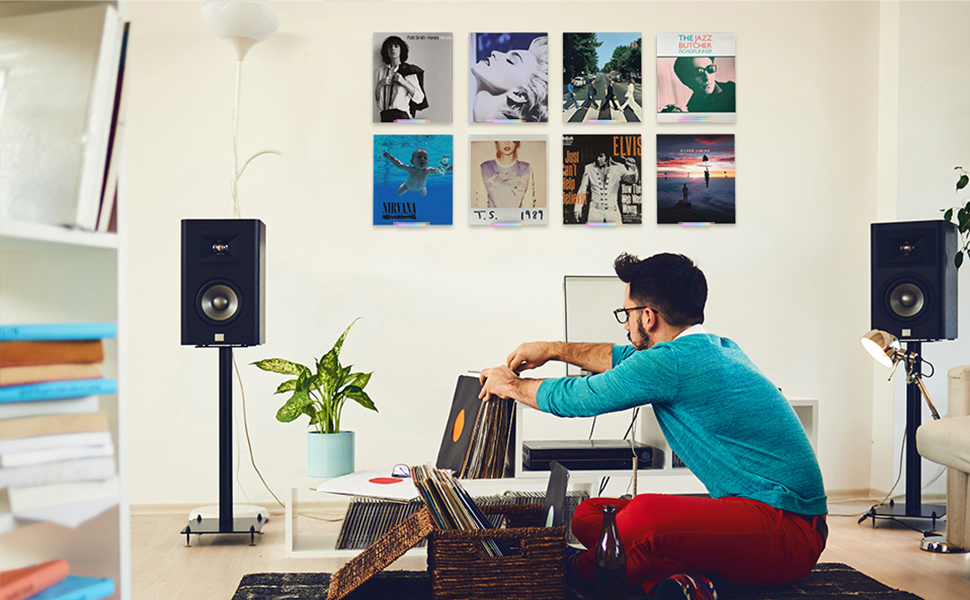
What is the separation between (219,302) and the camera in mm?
2934

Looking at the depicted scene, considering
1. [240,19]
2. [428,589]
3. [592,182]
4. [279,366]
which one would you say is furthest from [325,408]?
[592,182]

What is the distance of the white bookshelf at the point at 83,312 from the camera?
84 centimetres

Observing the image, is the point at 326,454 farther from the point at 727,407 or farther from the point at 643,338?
the point at 727,407

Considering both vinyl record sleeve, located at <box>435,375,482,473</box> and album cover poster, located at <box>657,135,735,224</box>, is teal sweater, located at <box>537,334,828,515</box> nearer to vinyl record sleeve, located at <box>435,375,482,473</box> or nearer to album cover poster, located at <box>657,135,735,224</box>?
vinyl record sleeve, located at <box>435,375,482,473</box>

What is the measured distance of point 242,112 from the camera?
362cm

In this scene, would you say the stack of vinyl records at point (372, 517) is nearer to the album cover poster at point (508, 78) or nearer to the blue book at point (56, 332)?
the album cover poster at point (508, 78)

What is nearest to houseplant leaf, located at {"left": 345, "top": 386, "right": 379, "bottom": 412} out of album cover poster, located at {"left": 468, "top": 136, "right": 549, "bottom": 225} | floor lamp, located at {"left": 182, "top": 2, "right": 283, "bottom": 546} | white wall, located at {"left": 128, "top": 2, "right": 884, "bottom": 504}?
floor lamp, located at {"left": 182, "top": 2, "right": 283, "bottom": 546}

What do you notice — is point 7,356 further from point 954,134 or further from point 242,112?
point 954,134

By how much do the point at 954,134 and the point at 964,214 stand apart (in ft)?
1.99

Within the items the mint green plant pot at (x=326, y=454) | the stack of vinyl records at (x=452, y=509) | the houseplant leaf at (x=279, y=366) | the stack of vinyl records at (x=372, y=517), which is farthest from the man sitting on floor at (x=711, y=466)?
the houseplant leaf at (x=279, y=366)

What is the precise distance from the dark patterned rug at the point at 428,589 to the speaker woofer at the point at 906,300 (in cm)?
123

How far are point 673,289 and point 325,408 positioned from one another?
138cm

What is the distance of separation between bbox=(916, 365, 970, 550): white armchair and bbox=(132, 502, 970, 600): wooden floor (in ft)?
0.37

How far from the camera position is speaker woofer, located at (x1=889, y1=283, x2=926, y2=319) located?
315cm
